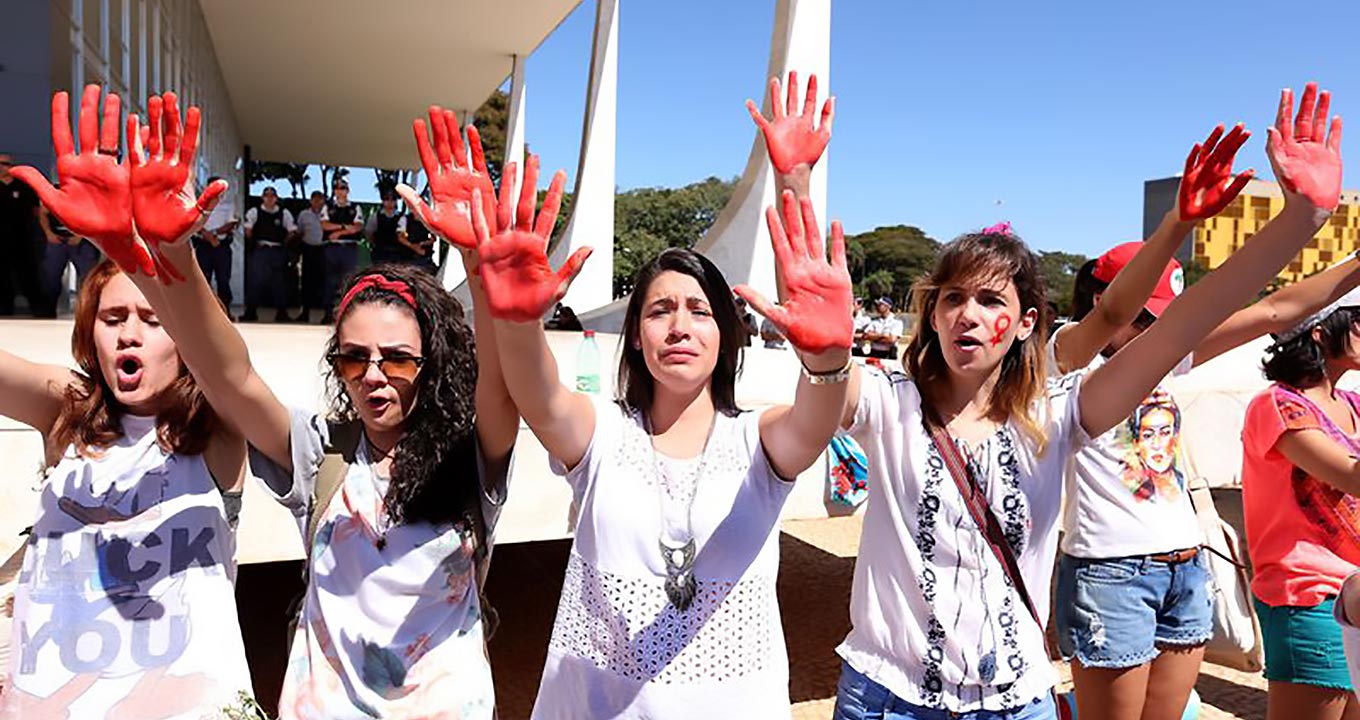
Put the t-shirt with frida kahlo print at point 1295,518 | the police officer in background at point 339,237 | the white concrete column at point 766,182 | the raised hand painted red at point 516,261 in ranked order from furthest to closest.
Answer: the police officer in background at point 339,237, the white concrete column at point 766,182, the t-shirt with frida kahlo print at point 1295,518, the raised hand painted red at point 516,261

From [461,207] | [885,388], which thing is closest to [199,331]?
[461,207]

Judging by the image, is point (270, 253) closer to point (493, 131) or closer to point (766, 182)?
point (766, 182)

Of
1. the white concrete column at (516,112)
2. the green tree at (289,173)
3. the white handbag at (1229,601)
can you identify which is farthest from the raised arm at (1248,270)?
the green tree at (289,173)

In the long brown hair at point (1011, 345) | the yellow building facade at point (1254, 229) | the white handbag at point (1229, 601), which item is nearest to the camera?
the long brown hair at point (1011, 345)

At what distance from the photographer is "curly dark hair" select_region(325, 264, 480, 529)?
1.81 metres

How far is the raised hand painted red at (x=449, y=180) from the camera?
69.3 inches

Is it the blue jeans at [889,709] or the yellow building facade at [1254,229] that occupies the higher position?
the yellow building facade at [1254,229]

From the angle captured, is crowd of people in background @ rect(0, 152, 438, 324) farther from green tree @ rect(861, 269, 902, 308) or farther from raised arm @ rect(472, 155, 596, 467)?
green tree @ rect(861, 269, 902, 308)

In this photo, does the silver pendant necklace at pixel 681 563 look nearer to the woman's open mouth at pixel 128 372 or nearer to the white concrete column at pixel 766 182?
the woman's open mouth at pixel 128 372

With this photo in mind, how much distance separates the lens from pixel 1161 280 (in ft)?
8.38

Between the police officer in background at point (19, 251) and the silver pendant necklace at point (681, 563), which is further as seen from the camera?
the police officer in background at point (19, 251)

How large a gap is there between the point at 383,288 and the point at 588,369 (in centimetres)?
257

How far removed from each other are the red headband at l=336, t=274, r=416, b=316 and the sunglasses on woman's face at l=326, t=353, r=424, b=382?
11 cm

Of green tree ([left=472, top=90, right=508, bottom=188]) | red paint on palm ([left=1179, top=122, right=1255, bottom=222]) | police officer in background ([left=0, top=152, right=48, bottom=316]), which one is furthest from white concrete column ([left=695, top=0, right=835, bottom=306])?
green tree ([left=472, top=90, right=508, bottom=188])
